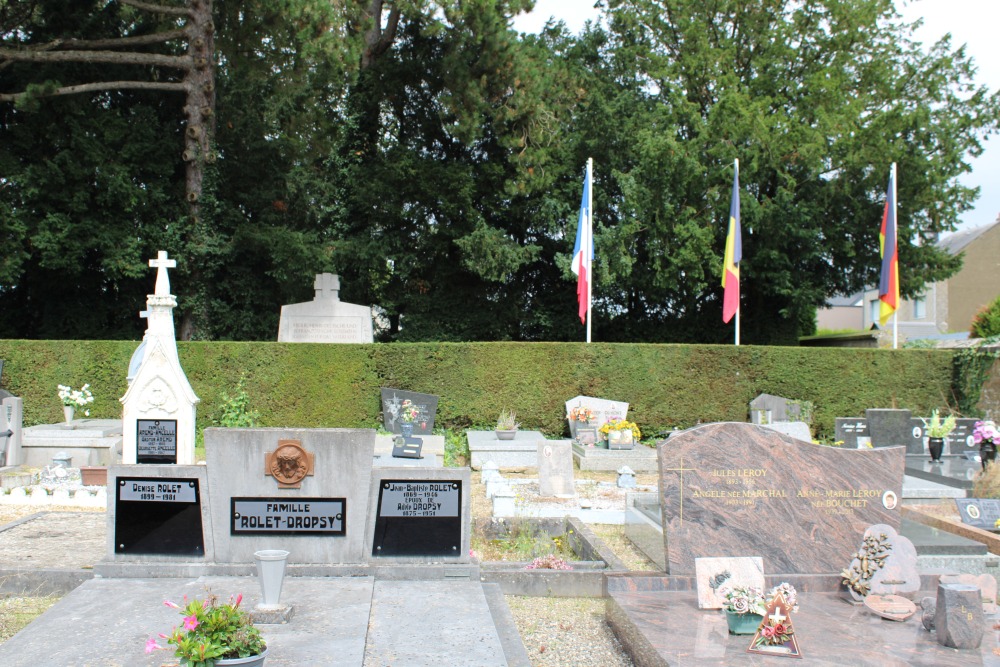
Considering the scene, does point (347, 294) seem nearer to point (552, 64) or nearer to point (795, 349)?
point (552, 64)

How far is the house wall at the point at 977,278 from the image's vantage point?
36.6 meters

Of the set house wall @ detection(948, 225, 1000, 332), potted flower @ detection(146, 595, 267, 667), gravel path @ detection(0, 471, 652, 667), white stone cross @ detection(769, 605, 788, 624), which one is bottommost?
gravel path @ detection(0, 471, 652, 667)

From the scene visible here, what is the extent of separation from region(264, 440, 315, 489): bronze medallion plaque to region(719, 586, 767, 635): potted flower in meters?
3.18

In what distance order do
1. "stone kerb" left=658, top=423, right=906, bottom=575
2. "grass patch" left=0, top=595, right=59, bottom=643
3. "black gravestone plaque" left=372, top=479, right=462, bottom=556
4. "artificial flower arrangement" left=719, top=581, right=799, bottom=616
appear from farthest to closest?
"stone kerb" left=658, top=423, right=906, bottom=575 → "black gravestone plaque" left=372, top=479, right=462, bottom=556 → "grass patch" left=0, top=595, right=59, bottom=643 → "artificial flower arrangement" left=719, top=581, right=799, bottom=616

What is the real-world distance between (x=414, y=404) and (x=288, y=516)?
906 cm

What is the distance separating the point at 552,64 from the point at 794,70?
7.19 meters

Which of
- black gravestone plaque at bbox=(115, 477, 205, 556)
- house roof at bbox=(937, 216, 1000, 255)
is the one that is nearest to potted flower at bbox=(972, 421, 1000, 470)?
black gravestone plaque at bbox=(115, 477, 205, 556)

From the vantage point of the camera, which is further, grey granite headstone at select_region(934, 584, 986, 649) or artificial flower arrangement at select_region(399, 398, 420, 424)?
artificial flower arrangement at select_region(399, 398, 420, 424)

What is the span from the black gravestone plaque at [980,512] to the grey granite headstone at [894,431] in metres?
4.55

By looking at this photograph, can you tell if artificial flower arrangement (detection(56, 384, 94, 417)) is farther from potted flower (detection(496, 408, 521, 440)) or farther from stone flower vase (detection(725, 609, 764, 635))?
stone flower vase (detection(725, 609, 764, 635))

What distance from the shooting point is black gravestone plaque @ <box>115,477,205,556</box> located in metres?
6.34

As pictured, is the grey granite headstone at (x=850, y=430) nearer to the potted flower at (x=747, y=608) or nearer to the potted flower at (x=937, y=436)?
the potted flower at (x=937, y=436)

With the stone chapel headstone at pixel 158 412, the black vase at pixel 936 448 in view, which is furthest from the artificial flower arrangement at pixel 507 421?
the black vase at pixel 936 448

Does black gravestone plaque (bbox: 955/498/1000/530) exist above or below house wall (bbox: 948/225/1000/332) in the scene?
below
